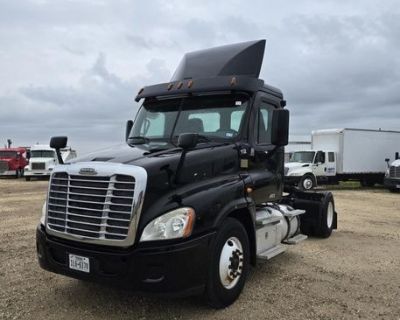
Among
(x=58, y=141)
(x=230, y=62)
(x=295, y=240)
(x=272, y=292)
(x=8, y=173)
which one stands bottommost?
(x=272, y=292)

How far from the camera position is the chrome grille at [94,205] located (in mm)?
4254

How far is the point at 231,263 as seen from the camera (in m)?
4.83

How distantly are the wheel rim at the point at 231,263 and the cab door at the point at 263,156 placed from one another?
0.88 metres

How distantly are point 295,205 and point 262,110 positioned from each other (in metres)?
3.46

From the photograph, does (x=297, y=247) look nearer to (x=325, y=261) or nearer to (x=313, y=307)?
(x=325, y=261)

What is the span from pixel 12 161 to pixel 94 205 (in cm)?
3326

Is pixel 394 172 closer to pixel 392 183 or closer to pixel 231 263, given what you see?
pixel 392 183

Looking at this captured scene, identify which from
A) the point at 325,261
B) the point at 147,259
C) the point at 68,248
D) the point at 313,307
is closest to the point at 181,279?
the point at 147,259

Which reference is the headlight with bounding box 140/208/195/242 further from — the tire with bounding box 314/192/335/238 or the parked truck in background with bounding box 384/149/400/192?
the parked truck in background with bounding box 384/149/400/192

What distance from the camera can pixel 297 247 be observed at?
7.99m

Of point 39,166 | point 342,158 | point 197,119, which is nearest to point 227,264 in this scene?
point 197,119

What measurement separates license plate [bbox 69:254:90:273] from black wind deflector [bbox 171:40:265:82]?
2.96m

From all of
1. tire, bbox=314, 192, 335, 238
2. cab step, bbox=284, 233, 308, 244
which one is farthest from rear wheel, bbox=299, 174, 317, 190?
cab step, bbox=284, 233, 308, 244

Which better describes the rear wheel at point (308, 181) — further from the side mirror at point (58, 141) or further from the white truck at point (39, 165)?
the side mirror at point (58, 141)
